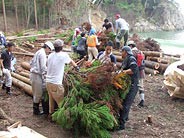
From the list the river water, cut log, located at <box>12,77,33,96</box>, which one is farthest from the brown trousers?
the river water

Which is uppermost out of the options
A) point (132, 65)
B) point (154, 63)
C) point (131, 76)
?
point (132, 65)

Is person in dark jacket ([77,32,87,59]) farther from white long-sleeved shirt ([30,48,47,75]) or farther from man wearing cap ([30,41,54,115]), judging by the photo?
white long-sleeved shirt ([30,48,47,75])

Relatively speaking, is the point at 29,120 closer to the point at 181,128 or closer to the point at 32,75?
the point at 32,75

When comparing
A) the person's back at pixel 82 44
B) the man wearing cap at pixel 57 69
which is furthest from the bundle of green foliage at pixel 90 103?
the person's back at pixel 82 44

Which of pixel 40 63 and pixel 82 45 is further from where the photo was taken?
pixel 82 45

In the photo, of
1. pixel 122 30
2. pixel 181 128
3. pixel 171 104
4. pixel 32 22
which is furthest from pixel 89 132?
pixel 32 22

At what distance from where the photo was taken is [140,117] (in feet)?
18.9

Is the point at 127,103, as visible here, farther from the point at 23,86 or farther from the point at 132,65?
the point at 23,86

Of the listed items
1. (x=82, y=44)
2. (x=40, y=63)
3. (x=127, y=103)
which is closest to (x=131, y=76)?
(x=127, y=103)

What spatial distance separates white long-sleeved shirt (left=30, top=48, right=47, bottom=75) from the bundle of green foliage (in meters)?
0.59

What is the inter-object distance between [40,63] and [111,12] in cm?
6289

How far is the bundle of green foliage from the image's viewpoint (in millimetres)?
4109

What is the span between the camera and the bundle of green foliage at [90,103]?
4109 mm

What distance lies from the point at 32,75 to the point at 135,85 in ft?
8.39
